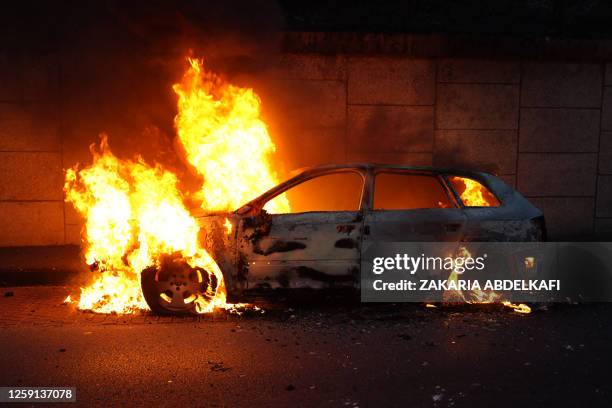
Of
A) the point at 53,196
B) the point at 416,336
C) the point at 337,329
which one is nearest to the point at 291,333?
the point at 337,329

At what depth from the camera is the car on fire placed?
5.69 metres

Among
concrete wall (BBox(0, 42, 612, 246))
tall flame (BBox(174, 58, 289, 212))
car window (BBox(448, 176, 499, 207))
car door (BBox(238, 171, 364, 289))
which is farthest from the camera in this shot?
concrete wall (BBox(0, 42, 612, 246))

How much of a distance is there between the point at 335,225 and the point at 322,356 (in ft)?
4.94

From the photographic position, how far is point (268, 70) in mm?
9258

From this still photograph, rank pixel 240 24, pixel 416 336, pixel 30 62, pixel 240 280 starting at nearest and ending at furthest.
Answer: pixel 416 336, pixel 240 280, pixel 240 24, pixel 30 62

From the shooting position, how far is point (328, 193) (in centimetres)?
610

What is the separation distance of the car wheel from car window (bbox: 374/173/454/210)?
1.99 metres

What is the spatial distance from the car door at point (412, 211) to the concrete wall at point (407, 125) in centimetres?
364

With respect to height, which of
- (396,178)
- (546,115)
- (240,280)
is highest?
(546,115)

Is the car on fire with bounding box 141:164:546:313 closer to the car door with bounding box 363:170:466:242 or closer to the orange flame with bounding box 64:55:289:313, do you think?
the car door with bounding box 363:170:466:242

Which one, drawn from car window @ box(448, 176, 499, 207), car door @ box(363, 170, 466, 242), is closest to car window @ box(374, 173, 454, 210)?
car door @ box(363, 170, 466, 242)

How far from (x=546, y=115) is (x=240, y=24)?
5669mm

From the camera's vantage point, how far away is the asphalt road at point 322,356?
3895 millimetres

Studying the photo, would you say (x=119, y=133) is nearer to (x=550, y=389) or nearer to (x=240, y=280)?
(x=240, y=280)
